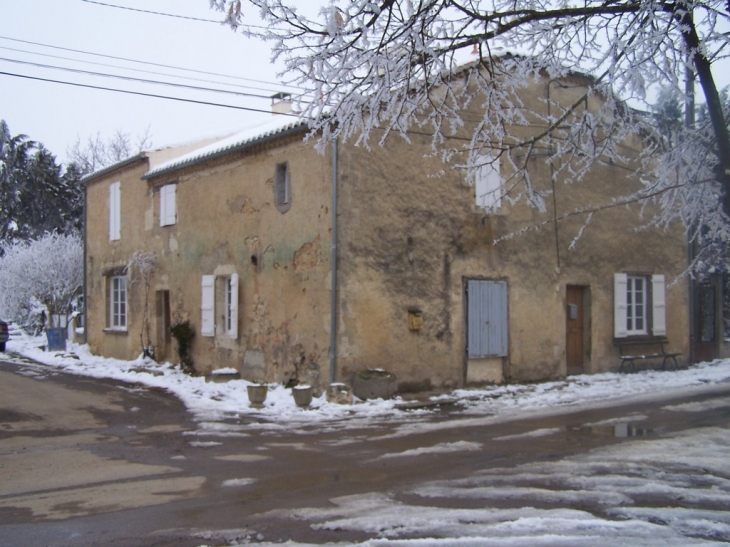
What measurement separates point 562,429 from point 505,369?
4.90 m

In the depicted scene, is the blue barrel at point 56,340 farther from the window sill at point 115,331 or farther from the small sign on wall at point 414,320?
the small sign on wall at point 414,320

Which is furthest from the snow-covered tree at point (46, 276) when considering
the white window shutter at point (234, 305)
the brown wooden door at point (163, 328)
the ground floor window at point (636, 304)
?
the ground floor window at point (636, 304)

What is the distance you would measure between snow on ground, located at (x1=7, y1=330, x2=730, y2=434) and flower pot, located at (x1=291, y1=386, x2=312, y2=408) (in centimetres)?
10

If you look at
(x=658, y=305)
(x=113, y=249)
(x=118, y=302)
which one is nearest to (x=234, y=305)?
(x=118, y=302)

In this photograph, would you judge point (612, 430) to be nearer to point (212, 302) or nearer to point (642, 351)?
point (642, 351)

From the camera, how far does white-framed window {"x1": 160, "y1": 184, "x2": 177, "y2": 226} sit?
16.5 metres

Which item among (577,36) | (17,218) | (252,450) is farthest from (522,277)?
(17,218)

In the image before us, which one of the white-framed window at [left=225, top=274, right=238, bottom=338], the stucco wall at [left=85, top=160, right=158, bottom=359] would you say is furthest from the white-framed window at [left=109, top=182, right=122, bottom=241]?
the white-framed window at [left=225, top=274, right=238, bottom=338]

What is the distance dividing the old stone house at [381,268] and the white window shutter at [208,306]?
44 millimetres

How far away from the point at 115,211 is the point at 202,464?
42.8ft

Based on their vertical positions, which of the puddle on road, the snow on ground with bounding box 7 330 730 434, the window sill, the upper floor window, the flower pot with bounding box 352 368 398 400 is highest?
the upper floor window

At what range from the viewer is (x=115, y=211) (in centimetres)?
1917

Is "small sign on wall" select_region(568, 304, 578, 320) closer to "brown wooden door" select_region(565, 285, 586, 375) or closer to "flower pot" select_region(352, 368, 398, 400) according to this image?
"brown wooden door" select_region(565, 285, 586, 375)

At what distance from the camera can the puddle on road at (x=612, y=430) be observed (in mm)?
8953
